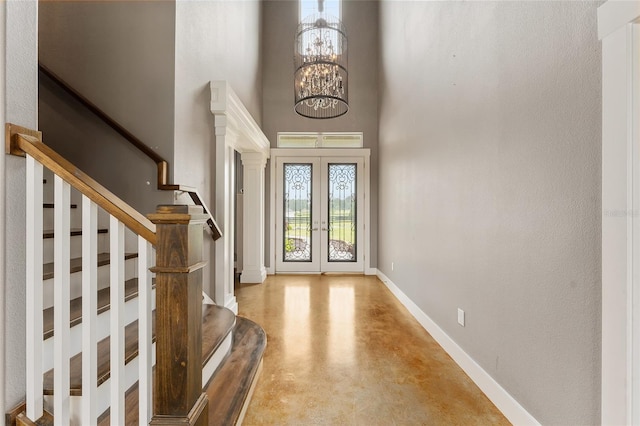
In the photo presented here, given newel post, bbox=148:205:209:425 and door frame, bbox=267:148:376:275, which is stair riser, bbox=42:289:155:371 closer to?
newel post, bbox=148:205:209:425

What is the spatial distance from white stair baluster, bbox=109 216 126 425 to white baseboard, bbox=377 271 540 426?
202cm

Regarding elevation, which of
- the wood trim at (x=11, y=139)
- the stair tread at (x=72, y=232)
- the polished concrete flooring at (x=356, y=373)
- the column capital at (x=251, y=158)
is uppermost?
the column capital at (x=251, y=158)

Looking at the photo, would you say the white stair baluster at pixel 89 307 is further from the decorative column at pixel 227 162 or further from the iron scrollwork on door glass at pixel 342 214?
the iron scrollwork on door glass at pixel 342 214

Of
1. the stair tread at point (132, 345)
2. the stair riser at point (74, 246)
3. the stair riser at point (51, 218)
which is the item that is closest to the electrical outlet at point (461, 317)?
the stair tread at point (132, 345)

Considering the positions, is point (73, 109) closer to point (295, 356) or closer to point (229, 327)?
point (229, 327)

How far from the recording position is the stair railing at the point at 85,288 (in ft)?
3.51

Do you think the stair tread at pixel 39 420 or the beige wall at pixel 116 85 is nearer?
the stair tread at pixel 39 420

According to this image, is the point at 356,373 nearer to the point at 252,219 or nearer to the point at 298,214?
the point at 252,219

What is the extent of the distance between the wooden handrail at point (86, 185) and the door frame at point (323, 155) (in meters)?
4.91

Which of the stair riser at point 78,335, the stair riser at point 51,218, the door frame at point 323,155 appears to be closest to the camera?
the stair riser at point 78,335

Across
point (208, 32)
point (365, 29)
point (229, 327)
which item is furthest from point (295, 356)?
point (365, 29)

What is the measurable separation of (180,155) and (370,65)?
4915 mm

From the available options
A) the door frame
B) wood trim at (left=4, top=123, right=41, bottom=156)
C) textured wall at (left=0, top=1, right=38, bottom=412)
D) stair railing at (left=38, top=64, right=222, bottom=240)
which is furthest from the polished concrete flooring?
the door frame

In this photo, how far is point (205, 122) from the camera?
3143mm
